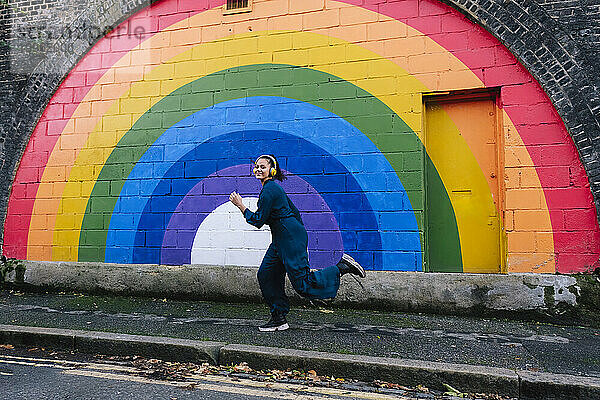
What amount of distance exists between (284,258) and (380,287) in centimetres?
182

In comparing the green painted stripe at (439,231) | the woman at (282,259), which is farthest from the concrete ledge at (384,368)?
the green painted stripe at (439,231)

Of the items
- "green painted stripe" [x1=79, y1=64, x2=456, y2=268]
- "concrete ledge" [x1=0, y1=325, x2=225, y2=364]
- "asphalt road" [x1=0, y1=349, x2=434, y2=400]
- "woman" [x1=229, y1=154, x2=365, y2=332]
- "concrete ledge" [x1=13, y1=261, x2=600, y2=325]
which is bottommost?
"asphalt road" [x1=0, y1=349, x2=434, y2=400]

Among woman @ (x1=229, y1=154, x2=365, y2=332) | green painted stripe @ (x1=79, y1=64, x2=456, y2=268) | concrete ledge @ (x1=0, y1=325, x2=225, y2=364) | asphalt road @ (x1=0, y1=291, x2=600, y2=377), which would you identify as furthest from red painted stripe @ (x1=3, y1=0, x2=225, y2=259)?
woman @ (x1=229, y1=154, x2=365, y2=332)

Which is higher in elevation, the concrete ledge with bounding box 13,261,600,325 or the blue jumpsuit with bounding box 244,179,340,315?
the blue jumpsuit with bounding box 244,179,340,315

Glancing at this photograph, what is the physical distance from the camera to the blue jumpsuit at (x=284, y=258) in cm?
492

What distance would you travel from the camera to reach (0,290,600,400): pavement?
3816 millimetres

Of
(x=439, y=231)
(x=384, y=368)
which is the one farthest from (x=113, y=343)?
(x=439, y=231)

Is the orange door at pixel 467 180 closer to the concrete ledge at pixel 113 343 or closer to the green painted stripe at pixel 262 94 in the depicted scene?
the green painted stripe at pixel 262 94

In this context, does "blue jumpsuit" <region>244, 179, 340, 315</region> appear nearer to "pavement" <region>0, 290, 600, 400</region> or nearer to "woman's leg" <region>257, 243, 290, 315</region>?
"woman's leg" <region>257, 243, 290, 315</region>

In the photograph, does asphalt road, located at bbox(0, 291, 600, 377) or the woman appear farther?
the woman

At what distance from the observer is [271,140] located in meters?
6.98

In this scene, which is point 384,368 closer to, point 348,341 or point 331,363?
point 331,363

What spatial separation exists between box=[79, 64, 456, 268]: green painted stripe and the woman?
1.86 meters

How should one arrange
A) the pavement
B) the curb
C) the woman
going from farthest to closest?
the woman
the pavement
the curb
